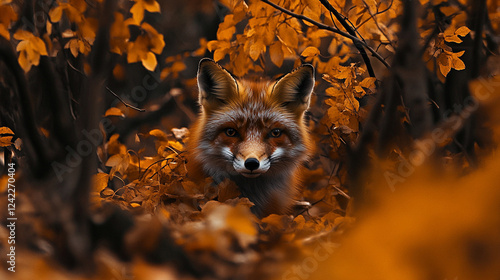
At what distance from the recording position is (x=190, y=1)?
31.3 feet

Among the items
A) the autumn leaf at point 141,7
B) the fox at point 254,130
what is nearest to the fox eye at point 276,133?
the fox at point 254,130

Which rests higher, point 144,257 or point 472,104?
point 472,104

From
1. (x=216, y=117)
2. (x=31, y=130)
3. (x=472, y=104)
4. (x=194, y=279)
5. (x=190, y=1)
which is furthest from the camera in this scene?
(x=190, y=1)

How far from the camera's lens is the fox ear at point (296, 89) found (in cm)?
426

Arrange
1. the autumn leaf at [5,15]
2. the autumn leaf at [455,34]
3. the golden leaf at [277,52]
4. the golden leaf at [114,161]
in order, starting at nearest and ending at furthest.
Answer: the autumn leaf at [5,15], the autumn leaf at [455,34], the golden leaf at [277,52], the golden leaf at [114,161]

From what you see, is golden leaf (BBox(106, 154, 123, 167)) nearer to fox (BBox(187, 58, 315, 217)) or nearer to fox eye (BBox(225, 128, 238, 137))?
fox (BBox(187, 58, 315, 217))

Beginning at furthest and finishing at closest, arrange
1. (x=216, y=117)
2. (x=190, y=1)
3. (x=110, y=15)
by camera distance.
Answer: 1. (x=190, y=1)
2. (x=216, y=117)
3. (x=110, y=15)

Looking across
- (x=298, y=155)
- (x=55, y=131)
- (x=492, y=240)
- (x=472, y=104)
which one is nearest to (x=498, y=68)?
(x=472, y=104)

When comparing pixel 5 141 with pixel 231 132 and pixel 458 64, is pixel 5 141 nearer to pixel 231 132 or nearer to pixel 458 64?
pixel 231 132

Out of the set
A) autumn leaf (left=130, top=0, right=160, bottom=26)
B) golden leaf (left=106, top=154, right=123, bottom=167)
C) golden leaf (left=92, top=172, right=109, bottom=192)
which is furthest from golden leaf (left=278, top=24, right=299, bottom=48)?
golden leaf (left=92, top=172, right=109, bottom=192)

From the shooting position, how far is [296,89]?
439cm

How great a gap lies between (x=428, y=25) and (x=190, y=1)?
5.63 m

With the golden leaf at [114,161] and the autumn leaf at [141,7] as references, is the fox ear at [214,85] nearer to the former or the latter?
the autumn leaf at [141,7]

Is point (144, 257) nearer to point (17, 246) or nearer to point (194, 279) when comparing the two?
point (194, 279)
